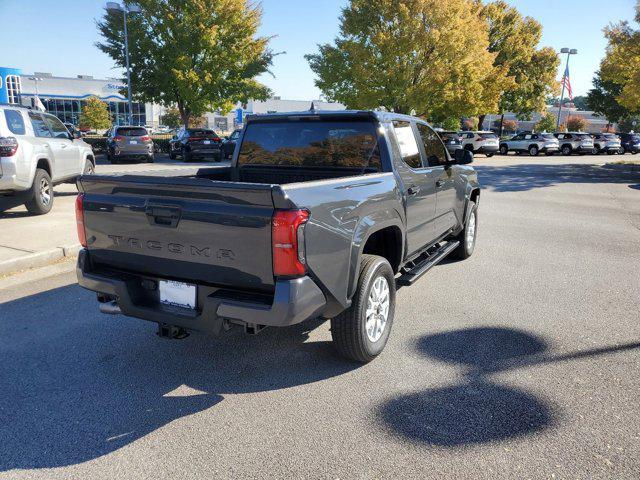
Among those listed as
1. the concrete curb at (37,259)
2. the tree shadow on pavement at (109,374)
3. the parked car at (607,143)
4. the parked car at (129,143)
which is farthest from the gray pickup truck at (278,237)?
the parked car at (607,143)

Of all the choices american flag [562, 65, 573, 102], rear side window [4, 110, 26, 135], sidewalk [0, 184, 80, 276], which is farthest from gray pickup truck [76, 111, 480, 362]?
american flag [562, 65, 573, 102]

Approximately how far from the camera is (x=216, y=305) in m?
2.93

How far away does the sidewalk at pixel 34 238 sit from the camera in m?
6.11

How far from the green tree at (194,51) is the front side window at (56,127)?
1623 centimetres

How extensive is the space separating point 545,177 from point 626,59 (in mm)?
6198

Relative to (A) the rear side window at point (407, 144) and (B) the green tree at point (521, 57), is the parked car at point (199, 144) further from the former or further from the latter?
(B) the green tree at point (521, 57)

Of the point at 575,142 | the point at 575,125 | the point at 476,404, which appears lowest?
the point at 476,404

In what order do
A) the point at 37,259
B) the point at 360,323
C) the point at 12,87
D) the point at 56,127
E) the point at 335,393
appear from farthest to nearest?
1. the point at 12,87
2. the point at 56,127
3. the point at 37,259
4. the point at 360,323
5. the point at 335,393

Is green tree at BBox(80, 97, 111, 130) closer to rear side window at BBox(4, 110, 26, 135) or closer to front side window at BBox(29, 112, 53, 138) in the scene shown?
front side window at BBox(29, 112, 53, 138)

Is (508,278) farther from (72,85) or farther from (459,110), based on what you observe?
(72,85)

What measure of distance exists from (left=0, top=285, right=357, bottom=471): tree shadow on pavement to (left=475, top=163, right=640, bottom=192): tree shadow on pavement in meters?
13.2

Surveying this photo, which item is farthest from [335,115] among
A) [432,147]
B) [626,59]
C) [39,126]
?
[626,59]

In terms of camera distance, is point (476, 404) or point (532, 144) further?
point (532, 144)

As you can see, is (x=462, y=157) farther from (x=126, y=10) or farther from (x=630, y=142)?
(x=630, y=142)
